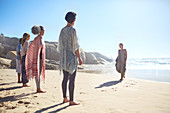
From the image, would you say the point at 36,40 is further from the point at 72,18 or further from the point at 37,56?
the point at 72,18

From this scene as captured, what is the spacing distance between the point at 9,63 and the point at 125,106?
1350 cm

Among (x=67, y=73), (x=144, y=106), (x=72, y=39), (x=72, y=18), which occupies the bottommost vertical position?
(x=144, y=106)

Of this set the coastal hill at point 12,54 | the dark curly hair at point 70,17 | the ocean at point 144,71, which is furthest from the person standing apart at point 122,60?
the coastal hill at point 12,54

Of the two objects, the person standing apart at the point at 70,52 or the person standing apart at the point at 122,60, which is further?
the person standing apart at the point at 122,60

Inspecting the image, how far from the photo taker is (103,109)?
276 centimetres

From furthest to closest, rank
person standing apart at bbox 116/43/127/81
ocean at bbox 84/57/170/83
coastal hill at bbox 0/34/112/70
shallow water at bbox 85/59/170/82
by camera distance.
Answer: coastal hill at bbox 0/34/112/70
ocean at bbox 84/57/170/83
shallow water at bbox 85/59/170/82
person standing apart at bbox 116/43/127/81

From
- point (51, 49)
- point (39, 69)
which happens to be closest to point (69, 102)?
point (39, 69)

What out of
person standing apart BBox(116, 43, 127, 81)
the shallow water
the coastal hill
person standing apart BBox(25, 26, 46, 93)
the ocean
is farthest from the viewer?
the coastal hill

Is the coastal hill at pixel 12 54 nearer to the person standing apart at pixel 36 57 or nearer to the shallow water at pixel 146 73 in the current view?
the shallow water at pixel 146 73

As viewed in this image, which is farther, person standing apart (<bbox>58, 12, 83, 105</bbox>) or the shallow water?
the shallow water

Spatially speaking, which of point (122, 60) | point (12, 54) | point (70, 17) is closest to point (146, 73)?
point (122, 60)

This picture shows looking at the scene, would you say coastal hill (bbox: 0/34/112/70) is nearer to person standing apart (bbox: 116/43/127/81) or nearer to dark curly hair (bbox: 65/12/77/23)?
person standing apart (bbox: 116/43/127/81)

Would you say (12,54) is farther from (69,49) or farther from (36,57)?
(69,49)

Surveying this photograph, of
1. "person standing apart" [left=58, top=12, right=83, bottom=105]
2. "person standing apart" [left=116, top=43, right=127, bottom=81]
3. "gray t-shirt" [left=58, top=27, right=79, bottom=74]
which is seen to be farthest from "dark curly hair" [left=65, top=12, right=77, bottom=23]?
"person standing apart" [left=116, top=43, right=127, bottom=81]
